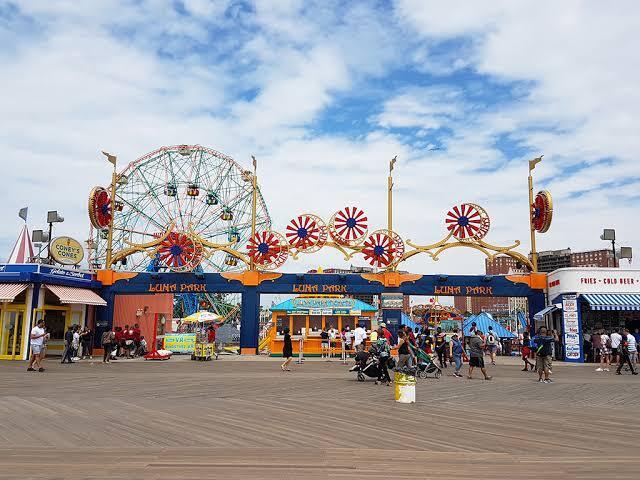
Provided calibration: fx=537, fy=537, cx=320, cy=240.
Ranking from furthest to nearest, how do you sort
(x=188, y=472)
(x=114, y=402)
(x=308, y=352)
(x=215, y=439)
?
(x=308, y=352), (x=114, y=402), (x=215, y=439), (x=188, y=472)

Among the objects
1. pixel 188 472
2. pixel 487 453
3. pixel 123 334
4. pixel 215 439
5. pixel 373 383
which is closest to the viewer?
pixel 188 472

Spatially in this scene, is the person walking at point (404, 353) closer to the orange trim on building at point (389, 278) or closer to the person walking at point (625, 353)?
the person walking at point (625, 353)

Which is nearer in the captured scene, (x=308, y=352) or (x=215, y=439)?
(x=215, y=439)

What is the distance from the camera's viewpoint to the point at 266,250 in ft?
98.3

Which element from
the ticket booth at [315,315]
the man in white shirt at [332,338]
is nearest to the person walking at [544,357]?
the man in white shirt at [332,338]

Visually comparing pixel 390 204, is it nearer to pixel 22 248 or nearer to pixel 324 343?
pixel 324 343

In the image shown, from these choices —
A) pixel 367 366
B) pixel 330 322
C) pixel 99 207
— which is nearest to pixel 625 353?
pixel 367 366

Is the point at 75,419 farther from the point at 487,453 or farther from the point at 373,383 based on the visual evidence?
the point at 373,383

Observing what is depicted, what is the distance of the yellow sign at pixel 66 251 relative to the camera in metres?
26.5

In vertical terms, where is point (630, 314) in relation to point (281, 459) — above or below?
above

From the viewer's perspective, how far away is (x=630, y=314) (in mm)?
27000

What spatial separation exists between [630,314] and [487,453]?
24.2 metres

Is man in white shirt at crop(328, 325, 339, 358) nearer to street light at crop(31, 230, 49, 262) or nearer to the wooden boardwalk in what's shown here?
the wooden boardwalk

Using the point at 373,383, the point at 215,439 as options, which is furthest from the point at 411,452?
the point at 373,383
